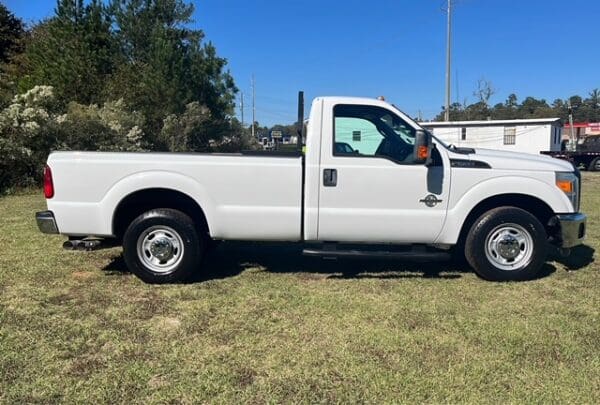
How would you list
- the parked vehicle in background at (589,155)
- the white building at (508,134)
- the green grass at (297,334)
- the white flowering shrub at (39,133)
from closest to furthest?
the green grass at (297,334) → the white flowering shrub at (39,133) → the parked vehicle in background at (589,155) → the white building at (508,134)

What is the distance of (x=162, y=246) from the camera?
537 centimetres

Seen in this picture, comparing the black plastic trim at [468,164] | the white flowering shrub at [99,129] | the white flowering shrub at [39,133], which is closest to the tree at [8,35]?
the white flowering shrub at [99,129]

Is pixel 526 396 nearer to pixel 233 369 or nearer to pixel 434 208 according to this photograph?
pixel 233 369

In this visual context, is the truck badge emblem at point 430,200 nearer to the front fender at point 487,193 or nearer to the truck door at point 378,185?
the truck door at point 378,185

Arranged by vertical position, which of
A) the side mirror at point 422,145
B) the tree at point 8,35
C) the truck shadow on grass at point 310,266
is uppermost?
the tree at point 8,35

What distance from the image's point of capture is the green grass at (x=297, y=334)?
3.28 meters

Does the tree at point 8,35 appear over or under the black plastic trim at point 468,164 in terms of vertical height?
over

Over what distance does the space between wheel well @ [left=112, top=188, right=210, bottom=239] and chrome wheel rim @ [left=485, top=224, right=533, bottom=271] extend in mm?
3083

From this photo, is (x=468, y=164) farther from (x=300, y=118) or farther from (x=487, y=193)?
(x=300, y=118)

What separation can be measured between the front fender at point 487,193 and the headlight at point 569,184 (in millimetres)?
90

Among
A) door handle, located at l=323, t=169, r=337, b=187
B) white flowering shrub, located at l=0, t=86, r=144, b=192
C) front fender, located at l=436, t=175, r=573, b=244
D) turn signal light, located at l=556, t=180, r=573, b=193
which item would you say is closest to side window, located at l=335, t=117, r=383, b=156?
door handle, located at l=323, t=169, r=337, b=187

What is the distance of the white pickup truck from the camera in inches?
206

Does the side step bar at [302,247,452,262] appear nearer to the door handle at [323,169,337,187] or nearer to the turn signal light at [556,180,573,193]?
the door handle at [323,169,337,187]

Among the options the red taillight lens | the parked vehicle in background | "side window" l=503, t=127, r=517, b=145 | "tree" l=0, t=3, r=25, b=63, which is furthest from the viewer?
"side window" l=503, t=127, r=517, b=145
